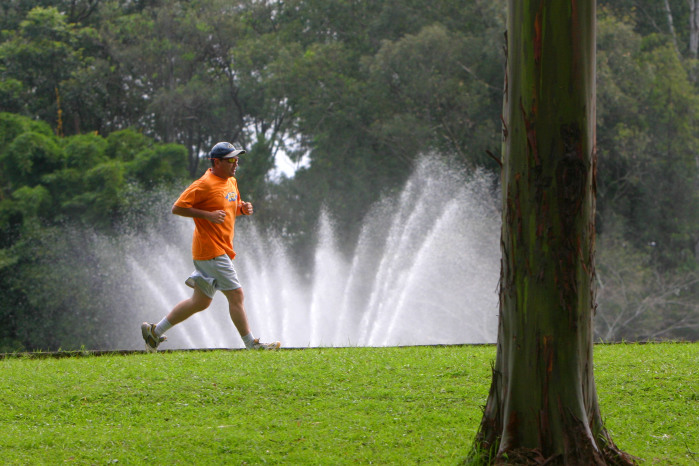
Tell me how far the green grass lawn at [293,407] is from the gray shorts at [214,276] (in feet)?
1.99

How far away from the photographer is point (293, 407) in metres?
5.36

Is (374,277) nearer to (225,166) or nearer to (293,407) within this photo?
(225,166)

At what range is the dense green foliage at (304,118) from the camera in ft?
91.7

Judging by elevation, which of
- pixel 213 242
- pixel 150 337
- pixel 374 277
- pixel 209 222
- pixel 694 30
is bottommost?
pixel 374 277

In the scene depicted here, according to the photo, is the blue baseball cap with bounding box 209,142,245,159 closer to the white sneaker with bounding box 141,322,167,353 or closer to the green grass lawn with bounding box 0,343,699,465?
the white sneaker with bounding box 141,322,167,353

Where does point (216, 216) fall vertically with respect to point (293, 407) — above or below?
above

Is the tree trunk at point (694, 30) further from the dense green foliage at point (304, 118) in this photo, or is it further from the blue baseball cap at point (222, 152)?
the blue baseball cap at point (222, 152)

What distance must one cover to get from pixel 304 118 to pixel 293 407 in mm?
28158

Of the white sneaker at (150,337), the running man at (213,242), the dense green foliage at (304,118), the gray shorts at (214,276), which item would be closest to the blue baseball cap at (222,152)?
the running man at (213,242)

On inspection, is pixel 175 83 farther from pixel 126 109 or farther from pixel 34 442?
pixel 34 442

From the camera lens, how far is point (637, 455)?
14.7 feet

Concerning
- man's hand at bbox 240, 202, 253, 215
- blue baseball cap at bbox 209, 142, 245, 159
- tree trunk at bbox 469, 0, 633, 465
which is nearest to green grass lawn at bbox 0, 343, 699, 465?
tree trunk at bbox 469, 0, 633, 465

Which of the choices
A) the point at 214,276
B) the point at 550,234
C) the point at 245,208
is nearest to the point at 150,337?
the point at 214,276

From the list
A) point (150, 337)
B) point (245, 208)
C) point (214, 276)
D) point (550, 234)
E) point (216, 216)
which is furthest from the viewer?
point (245, 208)
